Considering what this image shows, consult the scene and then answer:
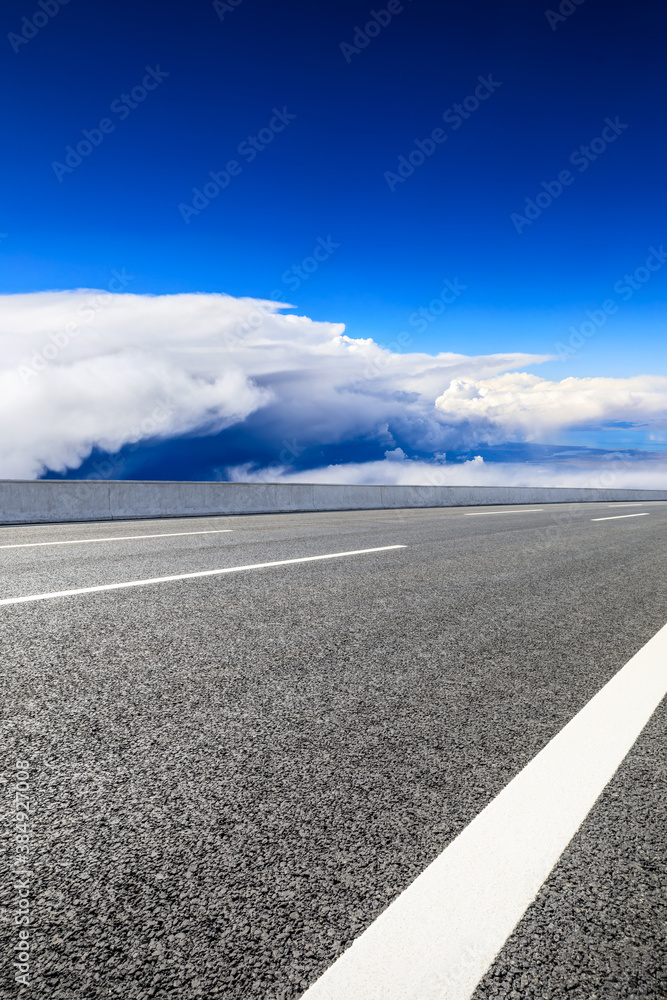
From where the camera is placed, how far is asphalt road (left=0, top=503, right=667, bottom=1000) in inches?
56.9

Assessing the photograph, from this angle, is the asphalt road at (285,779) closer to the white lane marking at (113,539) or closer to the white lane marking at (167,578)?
the white lane marking at (167,578)

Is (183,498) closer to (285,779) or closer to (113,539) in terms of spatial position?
(113,539)

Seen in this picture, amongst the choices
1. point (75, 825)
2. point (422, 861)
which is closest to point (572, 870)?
point (422, 861)

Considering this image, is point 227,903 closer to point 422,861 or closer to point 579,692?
point 422,861

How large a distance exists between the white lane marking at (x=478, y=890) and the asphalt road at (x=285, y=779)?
0.04 m

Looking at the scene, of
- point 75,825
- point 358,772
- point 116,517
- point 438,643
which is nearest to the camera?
point 75,825

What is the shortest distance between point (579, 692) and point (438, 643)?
3.27 feet

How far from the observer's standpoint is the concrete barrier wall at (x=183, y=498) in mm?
14148

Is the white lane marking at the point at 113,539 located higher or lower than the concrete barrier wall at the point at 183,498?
lower

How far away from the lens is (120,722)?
2.68 metres

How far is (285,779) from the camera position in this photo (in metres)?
2.21

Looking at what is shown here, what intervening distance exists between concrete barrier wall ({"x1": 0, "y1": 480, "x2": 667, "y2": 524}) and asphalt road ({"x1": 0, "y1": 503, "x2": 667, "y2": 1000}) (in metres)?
9.62

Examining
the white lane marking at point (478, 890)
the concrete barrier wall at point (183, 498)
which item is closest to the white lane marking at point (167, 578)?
the white lane marking at point (478, 890)

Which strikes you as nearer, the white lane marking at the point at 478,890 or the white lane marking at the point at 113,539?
the white lane marking at the point at 478,890
